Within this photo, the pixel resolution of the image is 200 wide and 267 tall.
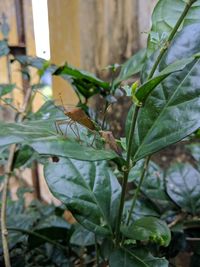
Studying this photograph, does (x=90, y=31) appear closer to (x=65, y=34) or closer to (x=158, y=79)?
(x=65, y=34)

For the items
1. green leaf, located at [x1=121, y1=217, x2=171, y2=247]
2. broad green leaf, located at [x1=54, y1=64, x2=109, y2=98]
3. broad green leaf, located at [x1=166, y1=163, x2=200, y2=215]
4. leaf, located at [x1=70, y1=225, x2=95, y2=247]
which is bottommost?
leaf, located at [x1=70, y1=225, x2=95, y2=247]

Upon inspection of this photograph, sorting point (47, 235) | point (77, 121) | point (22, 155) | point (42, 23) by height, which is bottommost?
point (47, 235)

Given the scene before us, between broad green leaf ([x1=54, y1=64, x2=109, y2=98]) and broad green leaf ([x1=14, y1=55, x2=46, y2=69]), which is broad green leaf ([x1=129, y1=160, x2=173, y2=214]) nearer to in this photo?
broad green leaf ([x1=54, y1=64, x2=109, y2=98])

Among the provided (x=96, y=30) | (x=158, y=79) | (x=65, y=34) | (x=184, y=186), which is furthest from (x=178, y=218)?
(x=65, y=34)

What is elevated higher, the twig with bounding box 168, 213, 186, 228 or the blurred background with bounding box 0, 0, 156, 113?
the blurred background with bounding box 0, 0, 156, 113

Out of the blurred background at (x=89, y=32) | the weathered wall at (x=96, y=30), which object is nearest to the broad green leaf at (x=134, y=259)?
the blurred background at (x=89, y=32)

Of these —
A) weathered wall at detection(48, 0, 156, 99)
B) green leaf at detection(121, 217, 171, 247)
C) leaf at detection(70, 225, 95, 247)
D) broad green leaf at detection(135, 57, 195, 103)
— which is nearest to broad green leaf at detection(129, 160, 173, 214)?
leaf at detection(70, 225, 95, 247)

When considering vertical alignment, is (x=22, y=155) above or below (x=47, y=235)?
above
